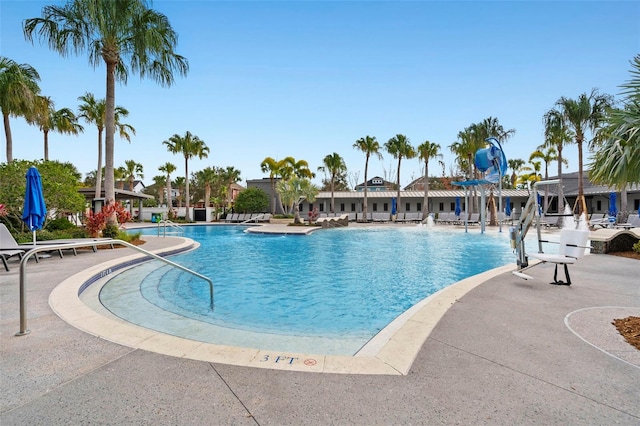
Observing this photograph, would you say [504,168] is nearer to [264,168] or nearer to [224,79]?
[224,79]

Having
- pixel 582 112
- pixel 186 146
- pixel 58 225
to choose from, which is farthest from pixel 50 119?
pixel 582 112

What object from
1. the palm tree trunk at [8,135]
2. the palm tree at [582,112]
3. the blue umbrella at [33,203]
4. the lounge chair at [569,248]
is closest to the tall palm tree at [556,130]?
the palm tree at [582,112]

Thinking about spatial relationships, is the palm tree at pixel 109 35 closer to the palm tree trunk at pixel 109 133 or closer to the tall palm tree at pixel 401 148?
the palm tree trunk at pixel 109 133

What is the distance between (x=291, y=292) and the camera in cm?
741

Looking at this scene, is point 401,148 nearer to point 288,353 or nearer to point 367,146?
point 367,146

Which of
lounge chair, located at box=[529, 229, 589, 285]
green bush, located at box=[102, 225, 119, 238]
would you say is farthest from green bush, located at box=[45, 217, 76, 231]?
lounge chair, located at box=[529, 229, 589, 285]

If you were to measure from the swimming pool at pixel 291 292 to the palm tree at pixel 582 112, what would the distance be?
18219 millimetres

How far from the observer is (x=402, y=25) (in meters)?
13.0

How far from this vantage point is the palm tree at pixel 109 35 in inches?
488

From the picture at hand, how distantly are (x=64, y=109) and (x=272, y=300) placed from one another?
28.4 metres

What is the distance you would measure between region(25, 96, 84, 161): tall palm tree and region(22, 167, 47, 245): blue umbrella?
49.8 feet

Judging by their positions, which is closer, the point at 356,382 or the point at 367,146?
the point at 356,382

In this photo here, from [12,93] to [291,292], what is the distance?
19261 mm

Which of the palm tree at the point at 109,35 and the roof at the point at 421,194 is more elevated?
the palm tree at the point at 109,35
